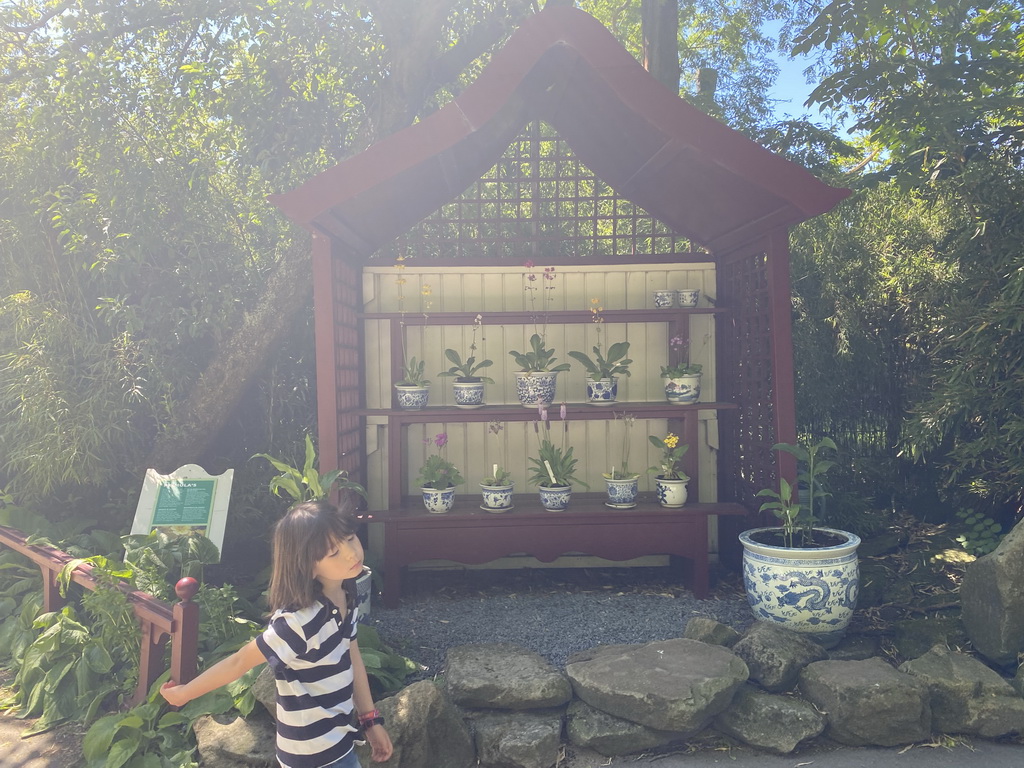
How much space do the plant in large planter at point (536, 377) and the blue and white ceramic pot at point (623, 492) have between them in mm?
631

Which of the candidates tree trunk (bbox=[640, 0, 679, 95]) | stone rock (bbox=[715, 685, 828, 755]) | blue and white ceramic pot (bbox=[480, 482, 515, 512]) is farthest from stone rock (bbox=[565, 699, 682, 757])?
tree trunk (bbox=[640, 0, 679, 95])

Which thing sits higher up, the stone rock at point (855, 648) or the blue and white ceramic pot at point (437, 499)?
the blue and white ceramic pot at point (437, 499)

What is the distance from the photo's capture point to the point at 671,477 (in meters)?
4.28

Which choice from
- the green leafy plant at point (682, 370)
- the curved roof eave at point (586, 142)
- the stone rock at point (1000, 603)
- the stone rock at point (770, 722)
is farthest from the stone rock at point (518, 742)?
the curved roof eave at point (586, 142)

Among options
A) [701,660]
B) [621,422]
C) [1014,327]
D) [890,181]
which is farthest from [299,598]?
[890,181]

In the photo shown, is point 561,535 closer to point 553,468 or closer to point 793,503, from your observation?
point 553,468

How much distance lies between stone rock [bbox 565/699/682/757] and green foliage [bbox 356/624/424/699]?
2.49 ft

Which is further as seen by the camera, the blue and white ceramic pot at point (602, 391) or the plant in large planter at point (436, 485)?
the blue and white ceramic pot at point (602, 391)

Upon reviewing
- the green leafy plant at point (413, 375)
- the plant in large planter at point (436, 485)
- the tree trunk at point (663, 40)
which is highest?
the tree trunk at point (663, 40)

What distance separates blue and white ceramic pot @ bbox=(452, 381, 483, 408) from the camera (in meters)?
4.35

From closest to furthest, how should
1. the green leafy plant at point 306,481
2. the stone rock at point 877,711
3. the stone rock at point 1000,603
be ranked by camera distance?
the stone rock at point 877,711 < the stone rock at point 1000,603 < the green leafy plant at point 306,481

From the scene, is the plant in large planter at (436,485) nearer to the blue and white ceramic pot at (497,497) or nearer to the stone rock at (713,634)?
the blue and white ceramic pot at (497,497)

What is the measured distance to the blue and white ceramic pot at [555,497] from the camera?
418 cm

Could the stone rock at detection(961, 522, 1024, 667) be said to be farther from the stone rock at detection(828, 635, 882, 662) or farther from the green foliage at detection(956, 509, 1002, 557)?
the green foliage at detection(956, 509, 1002, 557)
